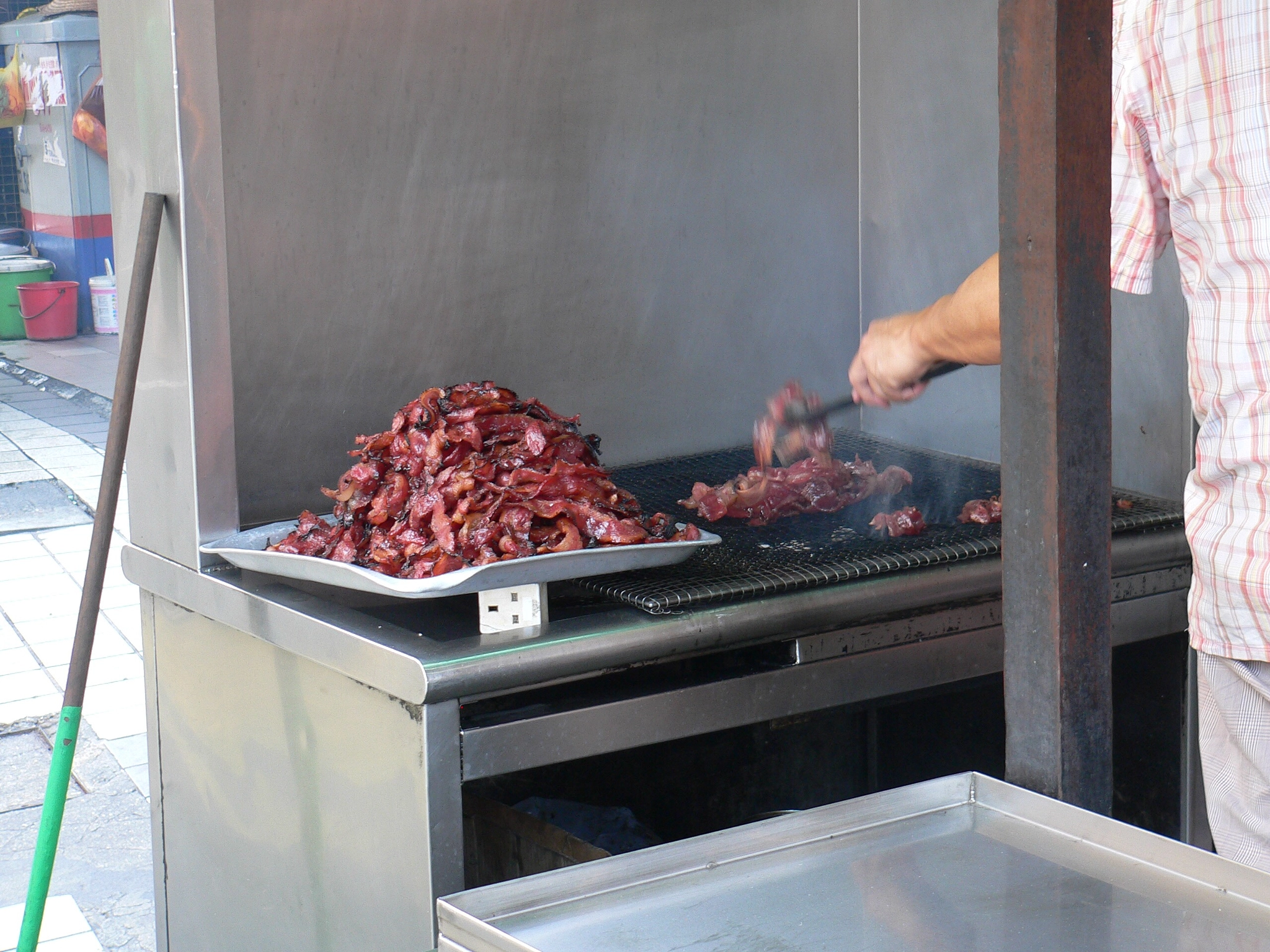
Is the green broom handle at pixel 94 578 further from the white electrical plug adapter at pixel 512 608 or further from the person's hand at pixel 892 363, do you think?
the person's hand at pixel 892 363

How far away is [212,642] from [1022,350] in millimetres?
1636

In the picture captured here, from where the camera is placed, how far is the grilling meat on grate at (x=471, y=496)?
7.04 ft

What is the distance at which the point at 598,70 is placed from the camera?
10.5ft

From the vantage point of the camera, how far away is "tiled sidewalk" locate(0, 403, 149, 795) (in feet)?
16.2

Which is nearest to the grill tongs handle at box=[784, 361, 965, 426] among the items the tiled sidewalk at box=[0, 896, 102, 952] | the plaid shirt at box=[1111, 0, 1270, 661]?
the plaid shirt at box=[1111, 0, 1270, 661]

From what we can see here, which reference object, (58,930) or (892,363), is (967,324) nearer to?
(892,363)

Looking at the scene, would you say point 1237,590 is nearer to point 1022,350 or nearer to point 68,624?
point 1022,350

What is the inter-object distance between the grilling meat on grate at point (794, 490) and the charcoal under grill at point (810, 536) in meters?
0.02

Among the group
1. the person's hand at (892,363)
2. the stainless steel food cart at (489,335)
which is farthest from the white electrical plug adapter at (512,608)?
the person's hand at (892,363)

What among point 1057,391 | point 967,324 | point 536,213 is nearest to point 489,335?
point 536,213

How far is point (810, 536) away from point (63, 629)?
421 centimetres

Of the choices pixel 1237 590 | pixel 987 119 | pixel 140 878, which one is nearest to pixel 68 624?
pixel 140 878

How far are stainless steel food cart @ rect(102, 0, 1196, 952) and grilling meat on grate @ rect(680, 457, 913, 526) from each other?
1.47 ft

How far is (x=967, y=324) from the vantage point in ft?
6.08
